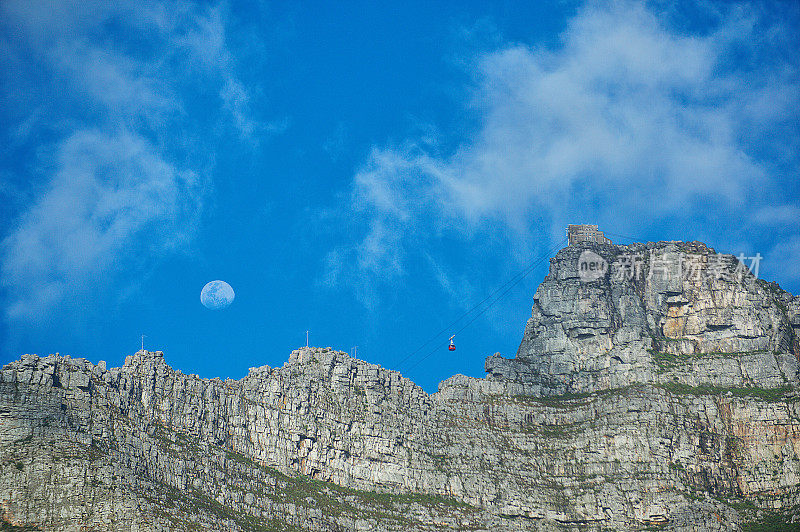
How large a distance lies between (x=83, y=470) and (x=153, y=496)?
997 cm

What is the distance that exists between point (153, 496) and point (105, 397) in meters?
16.5

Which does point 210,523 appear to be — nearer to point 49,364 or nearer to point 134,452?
point 134,452

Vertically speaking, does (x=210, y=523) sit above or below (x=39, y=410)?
below

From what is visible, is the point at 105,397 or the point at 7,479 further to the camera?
the point at 105,397

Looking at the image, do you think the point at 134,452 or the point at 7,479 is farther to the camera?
the point at 134,452

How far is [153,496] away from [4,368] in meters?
25.7

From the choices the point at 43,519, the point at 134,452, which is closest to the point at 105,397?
the point at 134,452

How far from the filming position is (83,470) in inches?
7377

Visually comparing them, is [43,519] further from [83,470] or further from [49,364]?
[49,364]

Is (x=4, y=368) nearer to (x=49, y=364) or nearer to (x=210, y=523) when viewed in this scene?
(x=49, y=364)

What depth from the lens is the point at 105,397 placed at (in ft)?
655

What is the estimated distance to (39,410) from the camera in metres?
191

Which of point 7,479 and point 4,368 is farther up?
point 4,368

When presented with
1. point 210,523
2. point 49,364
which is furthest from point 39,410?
point 210,523
